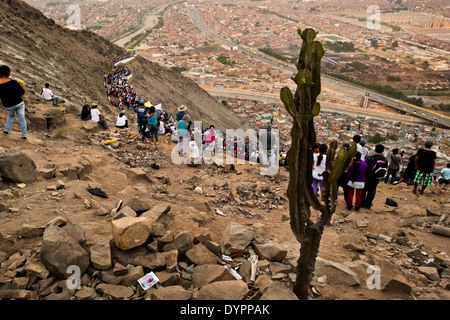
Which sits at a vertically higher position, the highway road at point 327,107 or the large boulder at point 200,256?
the large boulder at point 200,256

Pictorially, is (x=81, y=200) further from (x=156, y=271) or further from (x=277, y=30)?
(x=277, y=30)

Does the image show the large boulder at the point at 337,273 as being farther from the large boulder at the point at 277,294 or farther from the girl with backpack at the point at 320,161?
the girl with backpack at the point at 320,161

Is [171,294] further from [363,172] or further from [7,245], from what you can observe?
[363,172]

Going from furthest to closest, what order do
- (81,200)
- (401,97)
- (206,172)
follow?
(401,97) → (206,172) → (81,200)

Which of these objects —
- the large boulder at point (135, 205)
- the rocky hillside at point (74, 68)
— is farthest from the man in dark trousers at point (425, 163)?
the rocky hillside at point (74, 68)

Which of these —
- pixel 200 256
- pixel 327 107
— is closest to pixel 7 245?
pixel 200 256

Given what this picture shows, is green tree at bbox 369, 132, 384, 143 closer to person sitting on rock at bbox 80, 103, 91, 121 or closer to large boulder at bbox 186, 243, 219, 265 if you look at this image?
person sitting on rock at bbox 80, 103, 91, 121
